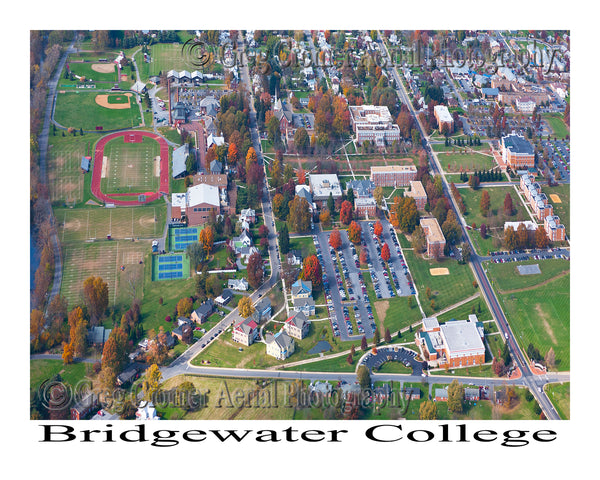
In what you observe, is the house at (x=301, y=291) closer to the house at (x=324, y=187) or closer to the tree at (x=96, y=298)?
the tree at (x=96, y=298)

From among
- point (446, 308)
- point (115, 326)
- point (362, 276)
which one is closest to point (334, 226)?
point (362, 276)

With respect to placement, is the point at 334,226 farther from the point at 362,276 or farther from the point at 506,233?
the point at 506,233

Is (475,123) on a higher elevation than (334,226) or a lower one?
higher

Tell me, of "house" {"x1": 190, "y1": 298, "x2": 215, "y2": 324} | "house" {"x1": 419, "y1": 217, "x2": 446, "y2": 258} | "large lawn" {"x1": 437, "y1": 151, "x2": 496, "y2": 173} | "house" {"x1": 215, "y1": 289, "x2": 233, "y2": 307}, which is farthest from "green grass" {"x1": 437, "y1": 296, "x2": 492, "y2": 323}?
"large lawn" {"x1": 437, "y1": 151, "x2": 496, "y2": 173}

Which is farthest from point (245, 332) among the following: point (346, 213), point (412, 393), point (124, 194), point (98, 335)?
point (124, 194)

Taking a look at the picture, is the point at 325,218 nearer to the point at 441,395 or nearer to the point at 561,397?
the point at 441,395

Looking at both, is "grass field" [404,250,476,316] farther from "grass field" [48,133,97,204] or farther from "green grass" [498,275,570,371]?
"grass field" [48,133,97,204]
